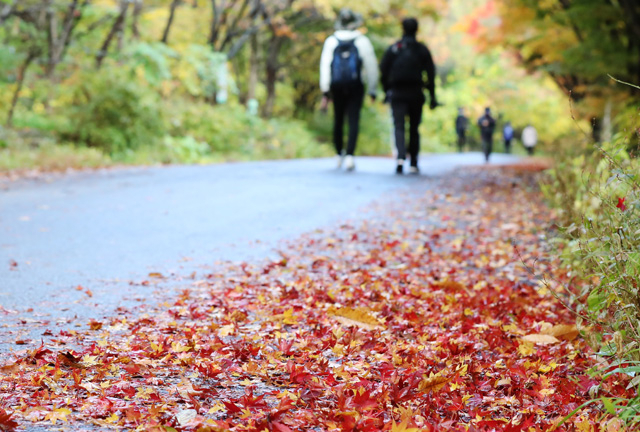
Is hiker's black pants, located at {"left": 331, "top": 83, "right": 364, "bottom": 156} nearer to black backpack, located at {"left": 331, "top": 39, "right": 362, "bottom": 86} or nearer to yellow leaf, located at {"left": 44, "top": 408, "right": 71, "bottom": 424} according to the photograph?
black backpack, located at {"left": 331, "top": 39, "right": 362, "bottom": 86}

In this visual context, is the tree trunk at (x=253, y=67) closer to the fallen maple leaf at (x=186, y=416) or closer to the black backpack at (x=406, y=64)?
the black backpack at (x=406, y=64)

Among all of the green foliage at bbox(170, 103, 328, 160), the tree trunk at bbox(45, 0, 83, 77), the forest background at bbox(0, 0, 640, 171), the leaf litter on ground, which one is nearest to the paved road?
the leaf litter on ground

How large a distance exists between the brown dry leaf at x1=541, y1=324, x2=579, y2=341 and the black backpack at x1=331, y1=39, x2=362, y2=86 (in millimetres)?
7844

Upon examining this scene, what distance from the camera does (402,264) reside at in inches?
241

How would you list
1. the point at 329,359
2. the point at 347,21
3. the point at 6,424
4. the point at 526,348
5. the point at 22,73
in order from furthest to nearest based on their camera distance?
1. the point at 22,73
2. the point at 347,21
3. the point at 526,348
4. the point at 329,359
5. the point at 6,424

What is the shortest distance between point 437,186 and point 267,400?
8460mm

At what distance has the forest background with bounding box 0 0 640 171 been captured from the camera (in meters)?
13.6

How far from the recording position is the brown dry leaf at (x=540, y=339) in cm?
402

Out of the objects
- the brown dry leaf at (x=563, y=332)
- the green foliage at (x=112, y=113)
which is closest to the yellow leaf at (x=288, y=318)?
the brown dry leaf at (x=563, y=332)

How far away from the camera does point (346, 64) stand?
11.5 m

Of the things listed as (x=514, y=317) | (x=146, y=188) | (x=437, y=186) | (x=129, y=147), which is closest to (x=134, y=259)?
(x=514, y=317)

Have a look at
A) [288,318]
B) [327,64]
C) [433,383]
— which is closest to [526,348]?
[433,383]

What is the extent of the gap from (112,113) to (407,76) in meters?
7.22

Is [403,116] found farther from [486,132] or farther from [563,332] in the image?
[486,132]
